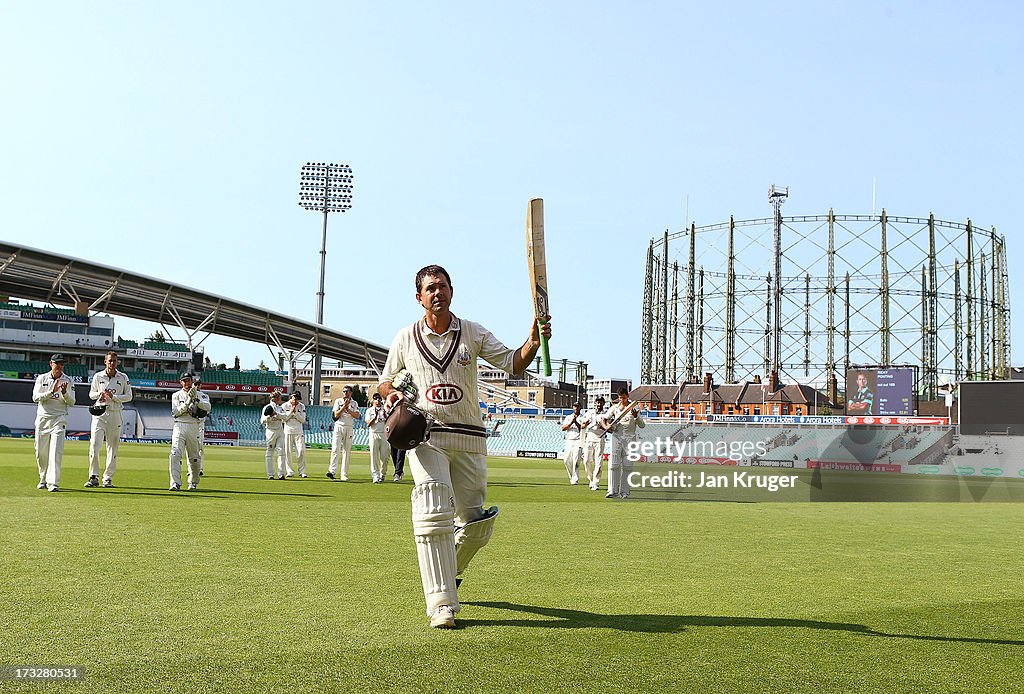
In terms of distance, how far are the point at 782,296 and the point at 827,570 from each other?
229 feet

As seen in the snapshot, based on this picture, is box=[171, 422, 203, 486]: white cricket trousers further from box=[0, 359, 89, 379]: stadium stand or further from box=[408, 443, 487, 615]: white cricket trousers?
box=[0, 359, 89, 379]: stadium stand

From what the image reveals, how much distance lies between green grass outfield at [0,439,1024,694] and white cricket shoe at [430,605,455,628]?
121 millimetres

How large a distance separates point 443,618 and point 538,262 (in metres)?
2.28

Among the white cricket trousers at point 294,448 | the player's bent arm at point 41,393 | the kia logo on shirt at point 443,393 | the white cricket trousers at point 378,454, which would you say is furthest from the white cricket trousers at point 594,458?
the kia logo on shirt at point 443,393

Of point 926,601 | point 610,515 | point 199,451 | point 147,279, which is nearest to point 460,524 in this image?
point 926,601

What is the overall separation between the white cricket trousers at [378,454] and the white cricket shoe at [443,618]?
16301mm

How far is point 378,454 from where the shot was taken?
866 inches

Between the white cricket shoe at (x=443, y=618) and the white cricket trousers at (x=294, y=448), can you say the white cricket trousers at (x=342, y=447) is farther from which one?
the white cricket shoe at (x=443, y=618)

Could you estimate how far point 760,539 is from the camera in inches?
425

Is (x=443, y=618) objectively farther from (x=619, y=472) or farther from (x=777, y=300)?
(x=777, y=300)

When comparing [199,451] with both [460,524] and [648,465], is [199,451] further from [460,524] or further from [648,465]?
[460,524]

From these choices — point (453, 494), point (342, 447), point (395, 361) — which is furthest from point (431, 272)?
point (342, 447)

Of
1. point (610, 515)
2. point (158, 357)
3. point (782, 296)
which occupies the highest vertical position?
point (782, 296)

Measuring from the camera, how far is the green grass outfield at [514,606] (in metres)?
4.47
